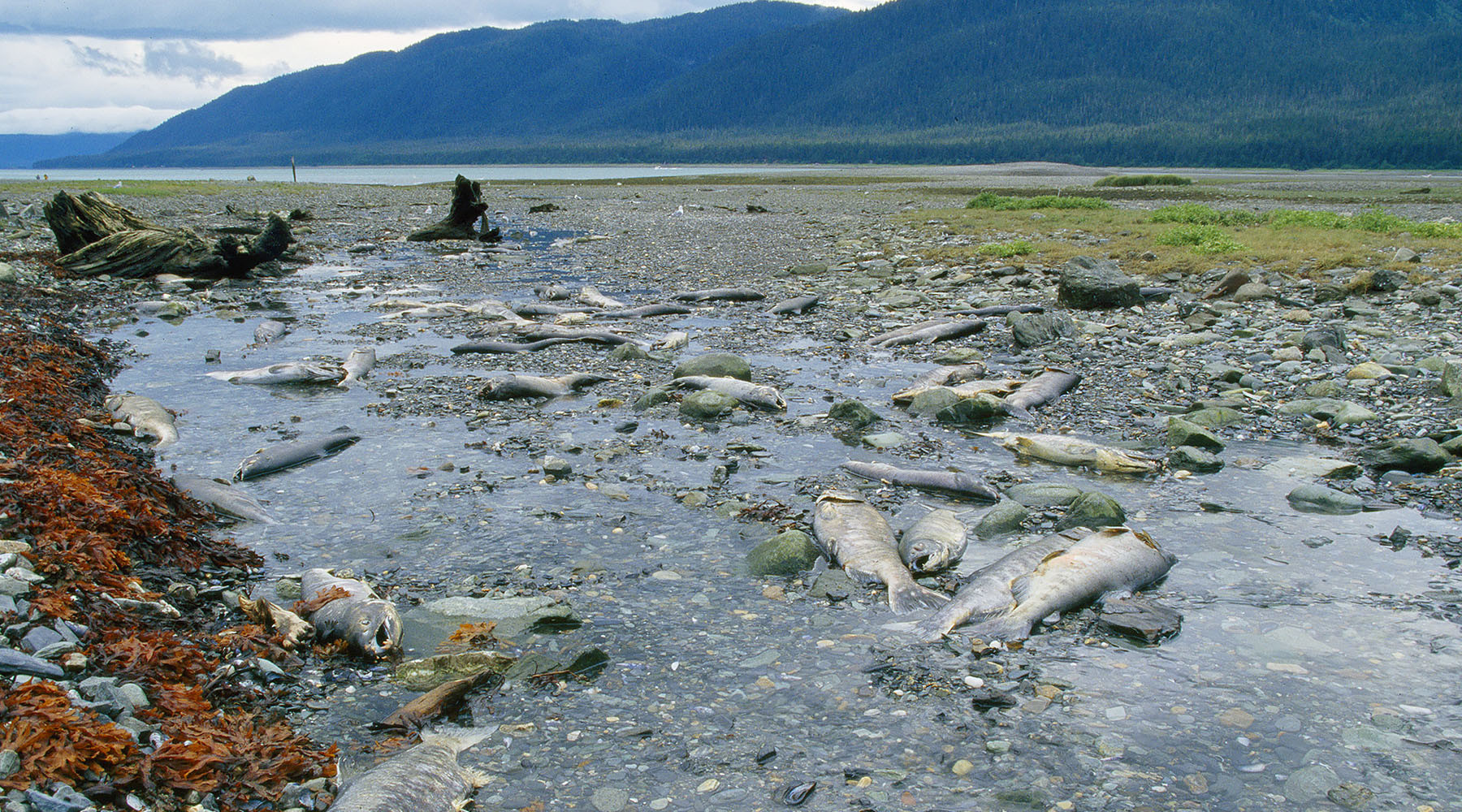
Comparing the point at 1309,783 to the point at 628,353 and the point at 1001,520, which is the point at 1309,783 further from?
the point at 628,353

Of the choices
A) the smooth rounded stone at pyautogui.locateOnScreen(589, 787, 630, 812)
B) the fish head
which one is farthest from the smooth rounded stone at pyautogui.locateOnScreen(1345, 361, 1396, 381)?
the fish head

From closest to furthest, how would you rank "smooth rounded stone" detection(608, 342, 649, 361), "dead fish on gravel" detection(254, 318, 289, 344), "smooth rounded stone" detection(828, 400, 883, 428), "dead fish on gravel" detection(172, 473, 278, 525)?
"dead fish on gravel" detection(172, 473, 278, 525), "smooth rounded stone" detection(828, 400, 883, 428), "smooth rounded stone" detection(608, 342, 649, 361), "dead fish on gravel" detection(254, 318, 289, 344)

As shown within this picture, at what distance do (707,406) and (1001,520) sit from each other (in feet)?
11.5

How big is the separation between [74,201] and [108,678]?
18.3 meters

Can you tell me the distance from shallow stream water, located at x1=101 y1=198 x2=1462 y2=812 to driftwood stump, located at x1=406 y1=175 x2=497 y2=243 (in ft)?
59.4

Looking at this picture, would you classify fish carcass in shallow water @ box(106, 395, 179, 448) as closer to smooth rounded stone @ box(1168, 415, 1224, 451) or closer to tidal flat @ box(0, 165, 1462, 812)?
tidal flat @ box(0, 165, 1462, 812)

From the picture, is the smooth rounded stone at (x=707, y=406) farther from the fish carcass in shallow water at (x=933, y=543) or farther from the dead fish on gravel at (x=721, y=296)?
the dead fish on gravel at (x=721, y=296)

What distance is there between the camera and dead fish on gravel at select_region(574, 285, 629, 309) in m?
14.6

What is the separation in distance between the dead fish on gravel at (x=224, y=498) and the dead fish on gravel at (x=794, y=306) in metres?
9.14

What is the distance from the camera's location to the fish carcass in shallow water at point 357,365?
988 cm

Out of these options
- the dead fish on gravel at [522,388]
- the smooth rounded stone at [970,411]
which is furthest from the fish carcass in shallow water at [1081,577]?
the dead fish on gravel at [522,388]

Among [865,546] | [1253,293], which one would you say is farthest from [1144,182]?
[865,546]

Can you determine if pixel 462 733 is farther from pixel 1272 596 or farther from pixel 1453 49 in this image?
pixel 1453 49

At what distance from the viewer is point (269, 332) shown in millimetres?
12289
